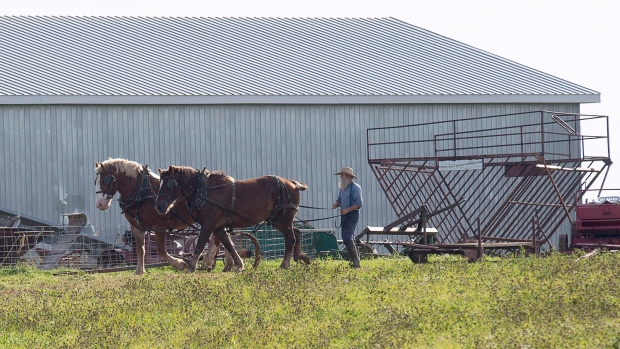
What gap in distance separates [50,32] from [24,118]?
611cm

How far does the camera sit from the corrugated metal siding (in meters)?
28.2

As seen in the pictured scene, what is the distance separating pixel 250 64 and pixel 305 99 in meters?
3.48

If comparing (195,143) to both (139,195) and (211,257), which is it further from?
(139,195)

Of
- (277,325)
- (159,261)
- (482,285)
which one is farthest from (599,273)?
(159,261)

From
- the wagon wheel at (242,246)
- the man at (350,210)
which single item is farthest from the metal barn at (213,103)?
the man at (350,210)

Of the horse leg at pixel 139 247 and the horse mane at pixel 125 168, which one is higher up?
the horse mane at pixel 125 168

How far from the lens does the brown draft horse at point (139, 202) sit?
18.9 metres

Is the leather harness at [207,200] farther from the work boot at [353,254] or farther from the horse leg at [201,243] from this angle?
the work boot at [353,254]

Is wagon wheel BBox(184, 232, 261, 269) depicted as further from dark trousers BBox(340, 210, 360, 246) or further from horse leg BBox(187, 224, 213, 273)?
dark trousers BBox(340, 210, 360, 246)

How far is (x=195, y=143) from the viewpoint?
95.9ft

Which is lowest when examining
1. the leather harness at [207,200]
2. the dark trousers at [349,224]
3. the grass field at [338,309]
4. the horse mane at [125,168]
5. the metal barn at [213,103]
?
the grass field at [338,309]

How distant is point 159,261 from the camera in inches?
869

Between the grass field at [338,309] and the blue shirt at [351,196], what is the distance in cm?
Result: 188

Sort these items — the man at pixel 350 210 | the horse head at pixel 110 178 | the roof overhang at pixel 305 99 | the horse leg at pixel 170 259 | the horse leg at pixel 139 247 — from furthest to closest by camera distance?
1. the roof overhang at pixel 305 99
2. the horse head at pixel 110 178
3. the horse leg at pixel 139 247
4. the horse leg at pixel 170 259
5. the man at pixel 350 210
